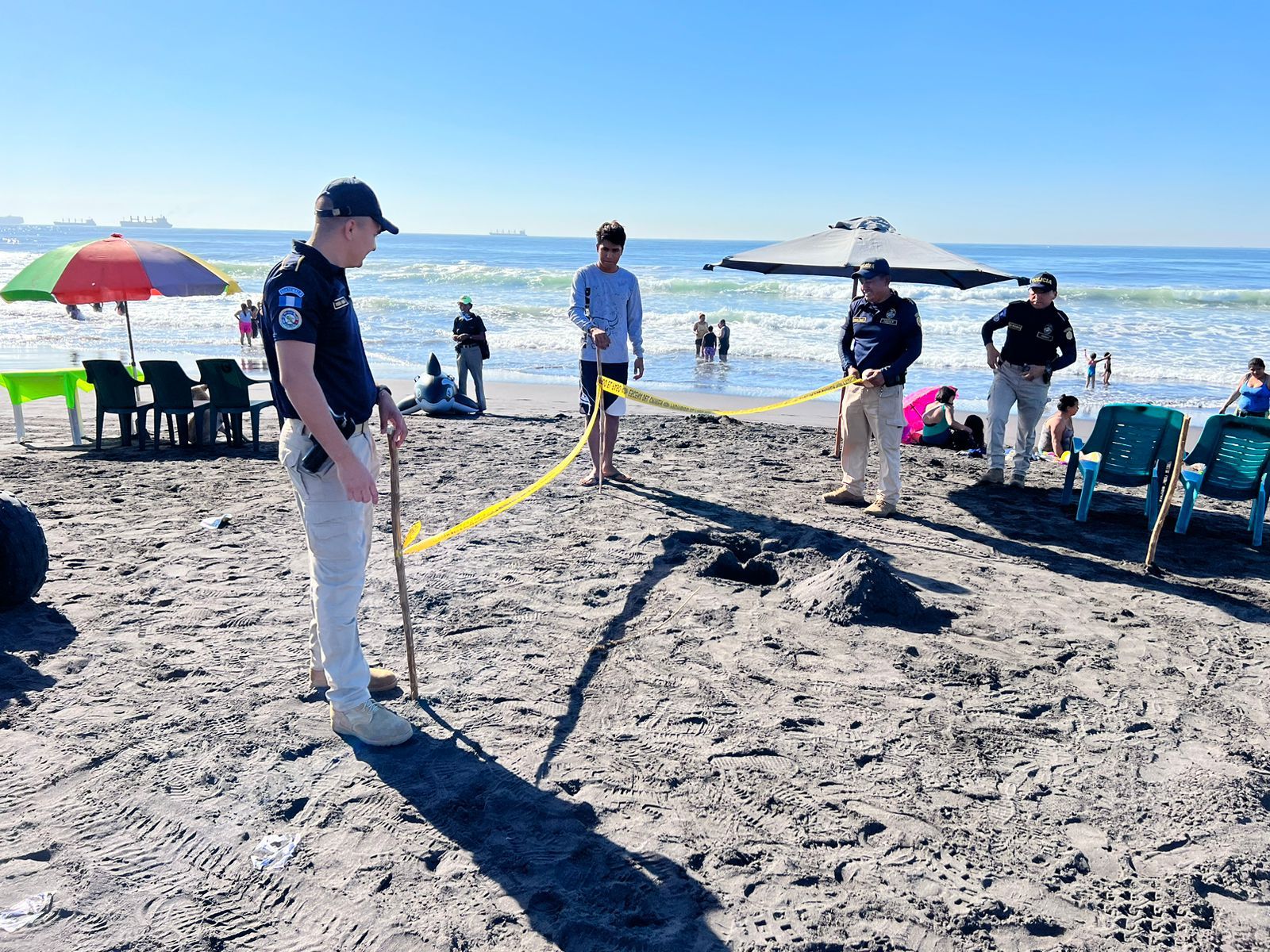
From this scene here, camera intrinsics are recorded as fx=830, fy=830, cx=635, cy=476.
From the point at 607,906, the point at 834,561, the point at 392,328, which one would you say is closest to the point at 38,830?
the point at 607,906

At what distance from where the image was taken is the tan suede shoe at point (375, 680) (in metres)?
3.52

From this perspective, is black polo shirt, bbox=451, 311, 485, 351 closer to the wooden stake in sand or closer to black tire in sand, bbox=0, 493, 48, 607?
black tire in sand, bbox=0, 493, 48, 607

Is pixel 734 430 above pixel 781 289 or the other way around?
the other way around

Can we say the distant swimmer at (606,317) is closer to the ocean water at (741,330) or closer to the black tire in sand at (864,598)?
the black tire in sand at (864,598)

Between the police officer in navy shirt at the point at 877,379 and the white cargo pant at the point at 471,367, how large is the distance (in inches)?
247

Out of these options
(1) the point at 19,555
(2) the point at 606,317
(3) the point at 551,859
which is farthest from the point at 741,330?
(3) the point at 551,859

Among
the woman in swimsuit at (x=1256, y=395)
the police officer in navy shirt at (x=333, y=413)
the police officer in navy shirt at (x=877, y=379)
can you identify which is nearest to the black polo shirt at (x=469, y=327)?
the police officer in navy shirt at (x=877, y=379)

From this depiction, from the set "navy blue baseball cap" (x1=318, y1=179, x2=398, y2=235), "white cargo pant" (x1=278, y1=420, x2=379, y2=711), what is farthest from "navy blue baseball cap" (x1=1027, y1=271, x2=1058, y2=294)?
"white cargo pant" (x1=278, y1=420, x2=379, y2=711)

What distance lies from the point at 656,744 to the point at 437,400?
8.25 m

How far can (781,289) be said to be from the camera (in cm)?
3844

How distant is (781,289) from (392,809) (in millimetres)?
37714

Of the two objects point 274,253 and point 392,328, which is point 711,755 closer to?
point 392,328

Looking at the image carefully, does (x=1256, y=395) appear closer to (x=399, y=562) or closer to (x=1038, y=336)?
(x=1038, y=336)

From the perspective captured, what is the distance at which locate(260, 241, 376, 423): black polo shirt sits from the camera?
261 cm
